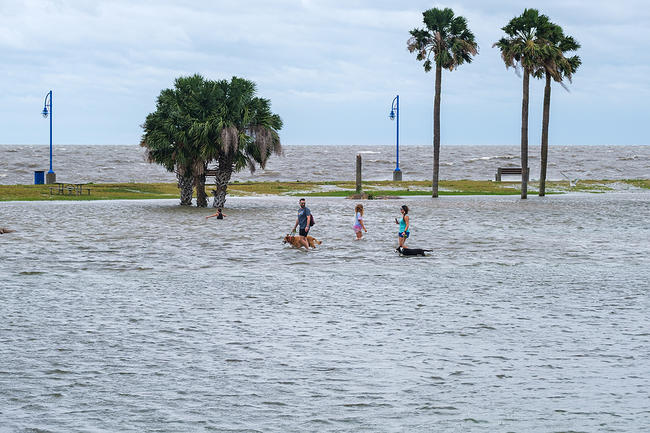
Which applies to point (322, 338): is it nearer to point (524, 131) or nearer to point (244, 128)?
point (244, 128)

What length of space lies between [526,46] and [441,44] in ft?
18.8

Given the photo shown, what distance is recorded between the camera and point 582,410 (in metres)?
7.60

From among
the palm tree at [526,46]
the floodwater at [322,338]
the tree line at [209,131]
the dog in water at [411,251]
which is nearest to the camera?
the floodwater at [322,338]

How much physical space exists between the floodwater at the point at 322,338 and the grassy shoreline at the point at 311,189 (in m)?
34.8

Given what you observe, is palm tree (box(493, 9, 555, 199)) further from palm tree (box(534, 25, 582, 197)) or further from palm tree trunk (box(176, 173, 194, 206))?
palm tree trunk (box(176, 173, 194, 206))

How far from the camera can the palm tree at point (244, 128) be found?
144ft

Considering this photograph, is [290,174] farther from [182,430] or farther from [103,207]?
[182,430]

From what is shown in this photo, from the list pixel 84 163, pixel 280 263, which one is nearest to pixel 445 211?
pixel 280 263

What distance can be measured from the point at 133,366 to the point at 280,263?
1062 centimetres

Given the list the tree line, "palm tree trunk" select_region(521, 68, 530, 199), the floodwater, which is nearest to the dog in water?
the floodwater

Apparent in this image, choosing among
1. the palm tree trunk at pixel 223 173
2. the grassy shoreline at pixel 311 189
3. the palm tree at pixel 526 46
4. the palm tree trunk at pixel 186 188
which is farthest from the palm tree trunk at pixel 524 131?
the palm tree trunk at pixel 186 188

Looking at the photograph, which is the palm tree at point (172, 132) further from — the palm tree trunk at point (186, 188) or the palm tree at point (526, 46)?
the palm tree at point (526, 46)

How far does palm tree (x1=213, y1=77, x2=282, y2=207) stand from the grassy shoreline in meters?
12.9

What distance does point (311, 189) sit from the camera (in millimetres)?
69062
